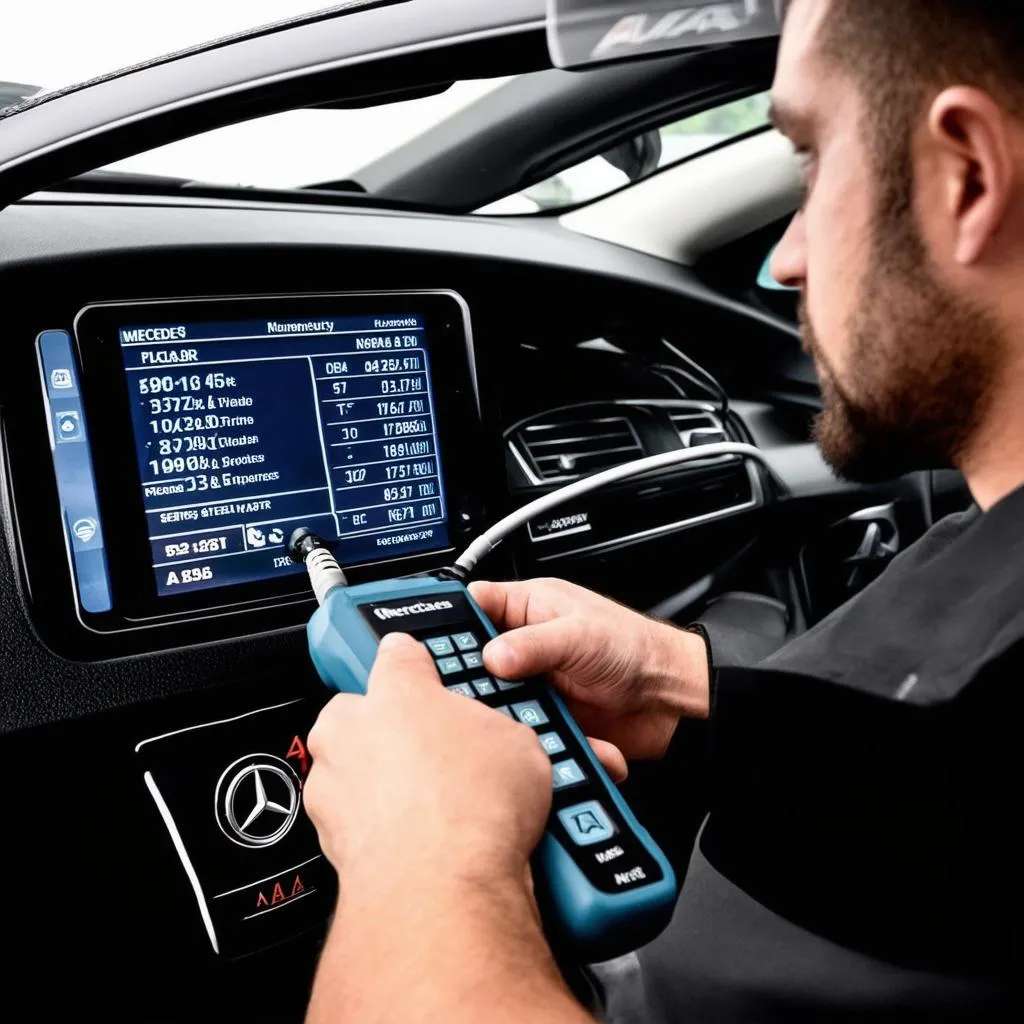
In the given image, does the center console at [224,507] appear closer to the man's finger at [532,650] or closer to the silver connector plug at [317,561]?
the silver connector plug at [317,561]

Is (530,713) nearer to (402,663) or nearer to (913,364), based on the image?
(402,663)

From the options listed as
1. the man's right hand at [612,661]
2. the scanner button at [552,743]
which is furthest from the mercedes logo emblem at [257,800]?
the scanner button at [552,743]

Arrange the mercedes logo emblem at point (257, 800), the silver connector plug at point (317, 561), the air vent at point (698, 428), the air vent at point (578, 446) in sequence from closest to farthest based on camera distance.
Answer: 1. the silver connector plug at point (317, 561)
2. the mercedes logo emblem at point (257, 800)
3. the air vent at point (578, 446)
4. the air vent at point (698, 428)

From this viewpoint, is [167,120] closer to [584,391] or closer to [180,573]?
[180,573]

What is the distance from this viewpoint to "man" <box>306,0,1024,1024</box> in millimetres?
629

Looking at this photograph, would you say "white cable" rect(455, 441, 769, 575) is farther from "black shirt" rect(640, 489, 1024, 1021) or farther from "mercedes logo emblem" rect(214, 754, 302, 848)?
"black shirt" rect(640, 489, 1024, 1021)

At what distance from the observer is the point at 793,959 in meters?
0.76

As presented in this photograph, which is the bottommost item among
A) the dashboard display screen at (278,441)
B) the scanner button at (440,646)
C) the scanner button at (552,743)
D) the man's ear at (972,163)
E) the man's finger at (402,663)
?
the scanner button at (552,743)

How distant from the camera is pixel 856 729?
71cm

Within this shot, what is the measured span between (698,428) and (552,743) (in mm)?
1085

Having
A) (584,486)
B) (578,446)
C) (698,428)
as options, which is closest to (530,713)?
(584,486)

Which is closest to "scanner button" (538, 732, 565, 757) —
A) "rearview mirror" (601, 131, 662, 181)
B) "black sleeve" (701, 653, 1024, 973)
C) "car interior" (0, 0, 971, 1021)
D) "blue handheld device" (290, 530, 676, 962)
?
"blue handheld device" (290, 530, 676, 962)

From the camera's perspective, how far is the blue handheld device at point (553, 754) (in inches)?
28.6

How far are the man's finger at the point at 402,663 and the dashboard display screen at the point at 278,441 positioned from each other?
0.33 meters
